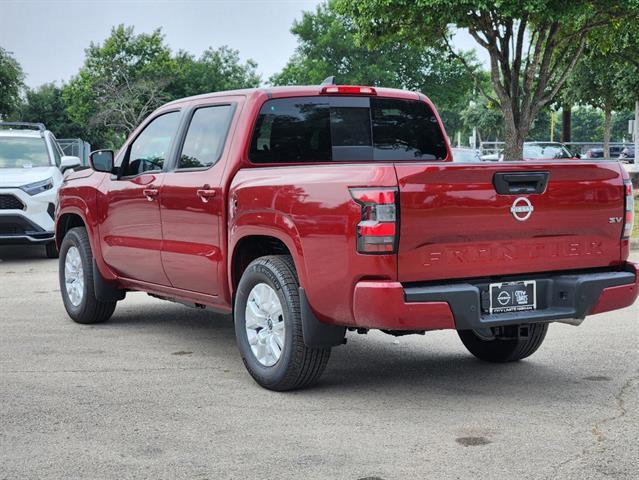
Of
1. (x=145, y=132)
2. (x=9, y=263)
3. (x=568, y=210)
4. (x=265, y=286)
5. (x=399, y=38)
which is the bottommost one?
(x=9, y=263)

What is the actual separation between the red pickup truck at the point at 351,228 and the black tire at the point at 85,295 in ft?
2.66

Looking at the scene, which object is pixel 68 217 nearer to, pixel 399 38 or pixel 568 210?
pixel 568 210

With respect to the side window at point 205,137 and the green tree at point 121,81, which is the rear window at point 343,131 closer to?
the side window at point 205,137

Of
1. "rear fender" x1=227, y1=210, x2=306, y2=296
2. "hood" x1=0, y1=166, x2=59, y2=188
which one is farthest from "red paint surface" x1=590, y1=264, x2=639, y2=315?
"hood" x1=0, y1=166, x2=59, y2=188

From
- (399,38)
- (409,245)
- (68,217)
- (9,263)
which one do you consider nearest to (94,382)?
(409,245)

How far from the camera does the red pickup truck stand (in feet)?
17.6

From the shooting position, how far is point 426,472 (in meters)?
4.51

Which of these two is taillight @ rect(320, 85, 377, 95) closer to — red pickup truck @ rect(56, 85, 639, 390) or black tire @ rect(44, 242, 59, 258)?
red pickup truck @ rect(56, 85, 639, 390)

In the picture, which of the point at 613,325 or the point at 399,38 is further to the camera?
the point at 399,38

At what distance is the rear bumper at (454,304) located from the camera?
5.33 metres

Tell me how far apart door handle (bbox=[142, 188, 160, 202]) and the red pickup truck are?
2 cm

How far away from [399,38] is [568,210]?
2137 centimetres

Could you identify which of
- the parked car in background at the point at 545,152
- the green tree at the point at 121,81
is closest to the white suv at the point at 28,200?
the parked car in background at the point at 545,152

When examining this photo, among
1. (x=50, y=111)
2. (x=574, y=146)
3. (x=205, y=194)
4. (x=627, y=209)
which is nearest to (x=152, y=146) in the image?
(x=205, y=194)
